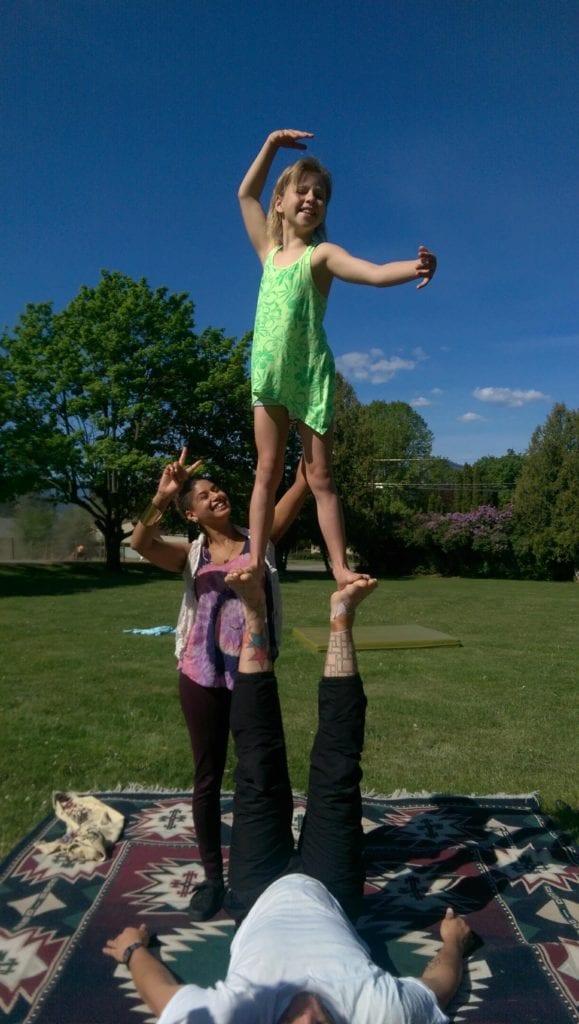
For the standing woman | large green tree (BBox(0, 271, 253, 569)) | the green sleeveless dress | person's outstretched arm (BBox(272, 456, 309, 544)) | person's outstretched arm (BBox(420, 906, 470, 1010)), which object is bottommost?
person's outstretched arm (BBox(420, 906, 470, 1010))

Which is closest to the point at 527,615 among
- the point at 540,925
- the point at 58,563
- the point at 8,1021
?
the point at 540,925

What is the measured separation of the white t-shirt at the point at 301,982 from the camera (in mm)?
1915

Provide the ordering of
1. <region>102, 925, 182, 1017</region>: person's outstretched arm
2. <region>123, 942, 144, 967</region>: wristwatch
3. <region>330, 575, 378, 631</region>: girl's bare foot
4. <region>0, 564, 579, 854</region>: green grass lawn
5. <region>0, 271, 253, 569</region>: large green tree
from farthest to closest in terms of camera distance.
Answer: <region>0, 271, 253, 569</region>: large green tree < <region>0, 564, 579, 854</region>: green grass lawn < <region>330, 575, 378, 631</region>: girl's bare foot < <region>123, 942, 144, 967</region>: wristwatch < <region>102, 925, 182, 1017</region>: person's outstretched arm

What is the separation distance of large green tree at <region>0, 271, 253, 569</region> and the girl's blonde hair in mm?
21272

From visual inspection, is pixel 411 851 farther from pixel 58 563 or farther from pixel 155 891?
pixel 58 563

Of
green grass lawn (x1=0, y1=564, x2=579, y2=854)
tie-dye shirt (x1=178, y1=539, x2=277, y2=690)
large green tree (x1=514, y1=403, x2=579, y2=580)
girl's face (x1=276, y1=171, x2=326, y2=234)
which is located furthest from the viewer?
large green tree (x1=514, y1=403, x2=579, y2=580)

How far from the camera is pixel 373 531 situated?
100 ft

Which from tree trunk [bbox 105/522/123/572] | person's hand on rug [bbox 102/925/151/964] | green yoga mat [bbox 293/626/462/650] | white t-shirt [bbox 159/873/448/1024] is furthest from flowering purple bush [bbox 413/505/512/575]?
white t-shirt [bbox 159/873/448/1024]

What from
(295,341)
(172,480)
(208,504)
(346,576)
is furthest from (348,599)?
(295,341)

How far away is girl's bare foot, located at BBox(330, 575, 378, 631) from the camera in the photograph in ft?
9.63

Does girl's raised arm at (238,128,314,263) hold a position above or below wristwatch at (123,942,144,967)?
above

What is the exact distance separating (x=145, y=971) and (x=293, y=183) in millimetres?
3116

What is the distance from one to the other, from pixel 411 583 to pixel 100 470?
11.8m

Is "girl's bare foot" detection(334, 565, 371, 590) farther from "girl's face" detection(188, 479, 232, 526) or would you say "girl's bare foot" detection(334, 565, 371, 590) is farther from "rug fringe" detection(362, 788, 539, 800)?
"rug fringe" detection(362, 788, 539, 800)
